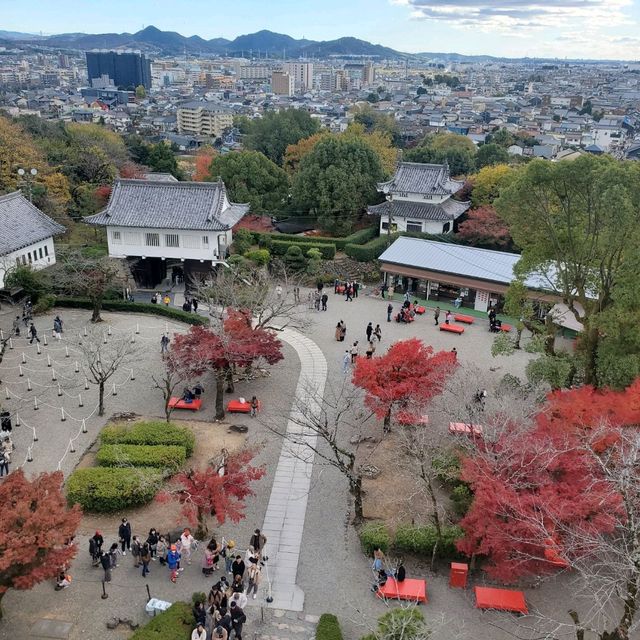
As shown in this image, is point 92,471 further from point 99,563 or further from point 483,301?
point 483,301

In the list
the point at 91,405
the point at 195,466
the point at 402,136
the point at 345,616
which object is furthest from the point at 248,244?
the point at 402,136

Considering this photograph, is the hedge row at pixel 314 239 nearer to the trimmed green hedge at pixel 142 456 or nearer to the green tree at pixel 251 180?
the green tree at pixel 251 180

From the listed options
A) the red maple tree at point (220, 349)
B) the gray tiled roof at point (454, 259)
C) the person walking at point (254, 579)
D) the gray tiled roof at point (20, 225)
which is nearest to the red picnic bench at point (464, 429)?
the person walking at point (254, 579)

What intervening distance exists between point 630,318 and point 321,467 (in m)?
11.8

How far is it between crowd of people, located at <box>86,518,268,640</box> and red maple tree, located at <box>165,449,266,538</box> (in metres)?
0.59

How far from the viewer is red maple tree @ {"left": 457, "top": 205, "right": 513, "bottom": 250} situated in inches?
1754

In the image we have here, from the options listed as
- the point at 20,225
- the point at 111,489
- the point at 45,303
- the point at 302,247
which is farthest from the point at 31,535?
the point at 302,247

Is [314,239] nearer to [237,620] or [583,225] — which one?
[583,225]

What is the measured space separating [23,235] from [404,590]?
30.3m

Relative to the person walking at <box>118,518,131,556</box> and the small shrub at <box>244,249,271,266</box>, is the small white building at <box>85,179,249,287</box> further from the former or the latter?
the person walking at <box>118,518,131,556</box>

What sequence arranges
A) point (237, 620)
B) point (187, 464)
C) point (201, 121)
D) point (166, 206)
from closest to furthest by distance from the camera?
point (237, 620) → point (187, 464) → point (166, 206) → point (201, 121)

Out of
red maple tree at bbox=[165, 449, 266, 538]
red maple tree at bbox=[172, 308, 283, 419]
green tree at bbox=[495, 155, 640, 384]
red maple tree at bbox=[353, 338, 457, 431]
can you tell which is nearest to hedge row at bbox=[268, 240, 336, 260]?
red maple tree at bbox=[172, 308, 283, 419]

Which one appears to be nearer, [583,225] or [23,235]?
A: [583,225]

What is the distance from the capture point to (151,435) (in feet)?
70.4
